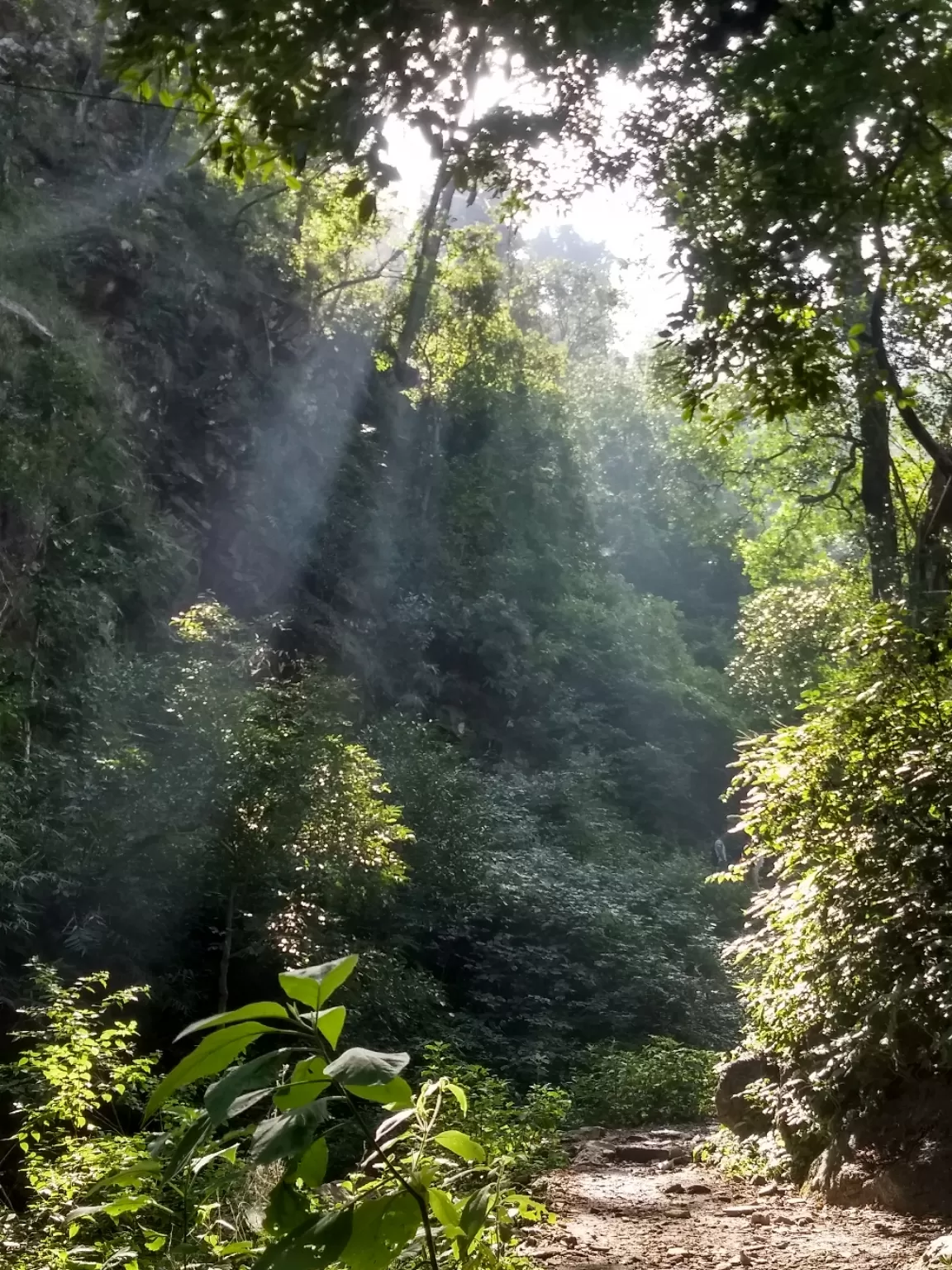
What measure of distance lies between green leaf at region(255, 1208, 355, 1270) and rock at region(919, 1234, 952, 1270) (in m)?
2.45

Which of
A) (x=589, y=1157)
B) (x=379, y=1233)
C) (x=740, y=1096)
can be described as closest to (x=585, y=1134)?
(x=589, y=1157)

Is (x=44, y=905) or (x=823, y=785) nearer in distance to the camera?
(x=823, y=785)

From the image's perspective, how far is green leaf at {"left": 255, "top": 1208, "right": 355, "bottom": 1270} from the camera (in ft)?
3.01

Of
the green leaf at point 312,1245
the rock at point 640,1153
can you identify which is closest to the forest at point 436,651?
the green leaf at point 312,1245

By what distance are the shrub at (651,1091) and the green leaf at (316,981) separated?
26.3 feet

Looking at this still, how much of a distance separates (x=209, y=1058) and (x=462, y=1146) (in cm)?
33

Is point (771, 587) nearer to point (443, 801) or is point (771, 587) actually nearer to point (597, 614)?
point (443, 801)

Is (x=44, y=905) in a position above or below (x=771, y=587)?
below

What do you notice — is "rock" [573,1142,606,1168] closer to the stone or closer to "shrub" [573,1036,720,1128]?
the stone

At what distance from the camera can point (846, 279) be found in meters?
2.90

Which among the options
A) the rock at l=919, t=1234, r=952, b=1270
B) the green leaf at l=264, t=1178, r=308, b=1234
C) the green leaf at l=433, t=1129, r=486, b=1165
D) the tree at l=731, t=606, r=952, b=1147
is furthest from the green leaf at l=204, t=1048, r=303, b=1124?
the tree at l=731, t=606, r=952, b=1147

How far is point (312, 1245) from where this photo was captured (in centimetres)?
94

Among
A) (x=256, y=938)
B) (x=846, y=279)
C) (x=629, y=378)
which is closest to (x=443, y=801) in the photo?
(x=256, y=938)

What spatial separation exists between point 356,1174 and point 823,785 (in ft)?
10.4
